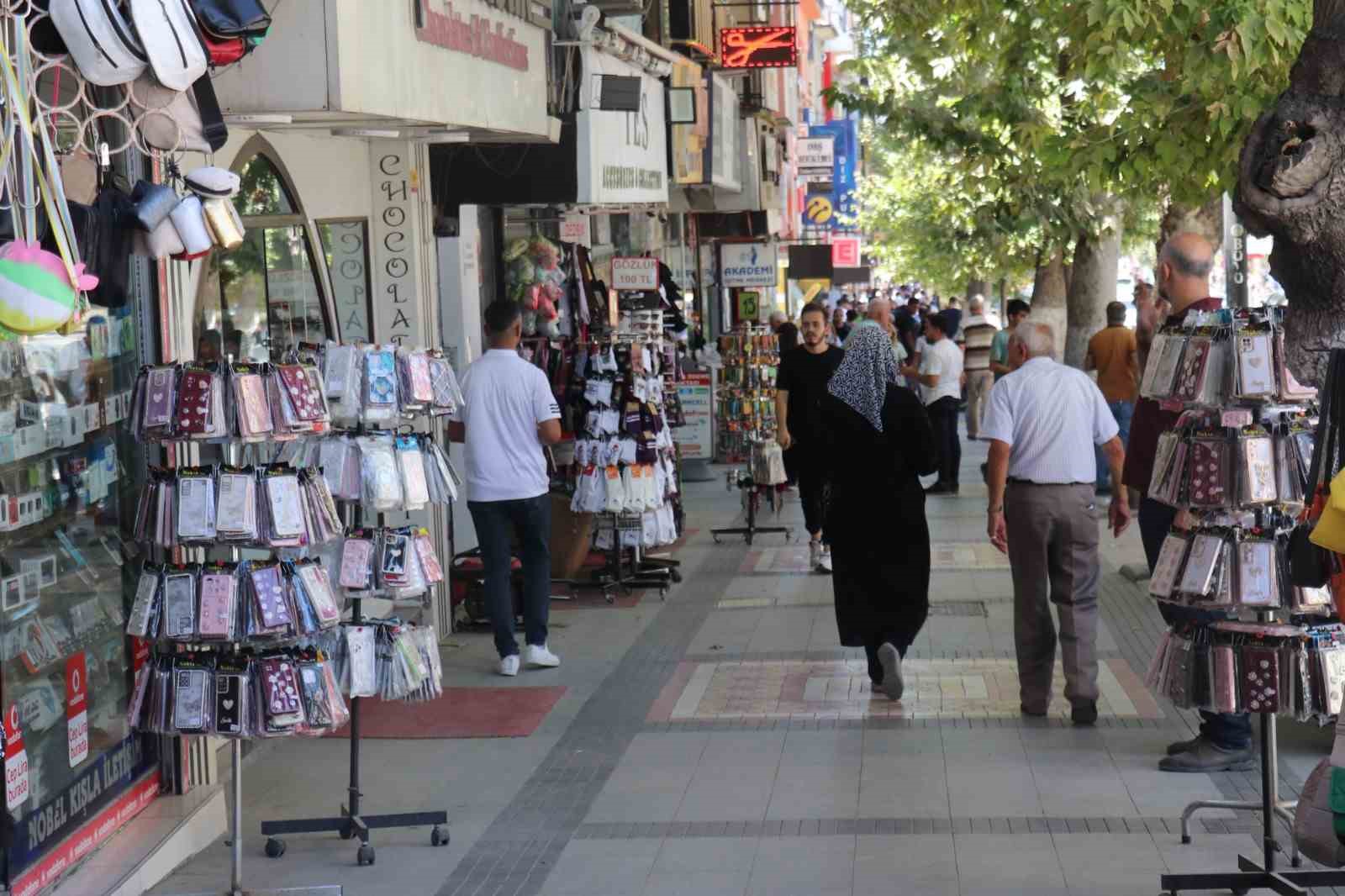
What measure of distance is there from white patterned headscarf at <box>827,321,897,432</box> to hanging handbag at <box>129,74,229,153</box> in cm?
382

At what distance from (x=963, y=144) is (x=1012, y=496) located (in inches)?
454

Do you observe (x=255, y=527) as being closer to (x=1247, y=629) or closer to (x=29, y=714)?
(x=29, y=714)

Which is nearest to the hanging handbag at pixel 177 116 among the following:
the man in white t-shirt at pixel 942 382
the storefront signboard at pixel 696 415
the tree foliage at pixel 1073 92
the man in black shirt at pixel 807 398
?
the tree foliage at pixel 1073 92

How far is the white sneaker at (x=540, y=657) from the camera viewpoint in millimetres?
10703

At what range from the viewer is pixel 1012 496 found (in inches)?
351

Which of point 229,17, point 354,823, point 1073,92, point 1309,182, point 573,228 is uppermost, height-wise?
point 1073,92

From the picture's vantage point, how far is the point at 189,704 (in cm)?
633

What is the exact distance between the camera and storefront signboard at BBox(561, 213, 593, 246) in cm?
1562

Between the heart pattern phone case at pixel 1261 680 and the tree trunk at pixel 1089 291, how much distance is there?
48.5ft

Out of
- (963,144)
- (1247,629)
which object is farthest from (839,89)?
(1247,629)

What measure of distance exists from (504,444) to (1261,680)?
4.97 metres

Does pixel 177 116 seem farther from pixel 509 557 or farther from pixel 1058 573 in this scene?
pixel 1058 573

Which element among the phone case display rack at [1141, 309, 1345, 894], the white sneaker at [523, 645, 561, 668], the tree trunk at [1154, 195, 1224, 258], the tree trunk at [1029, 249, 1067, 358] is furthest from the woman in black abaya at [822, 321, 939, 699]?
the tree trunk at [1029, 249, 1067, 358]

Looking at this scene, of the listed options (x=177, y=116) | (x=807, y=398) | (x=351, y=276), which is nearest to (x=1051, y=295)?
(x=807, y=398)
